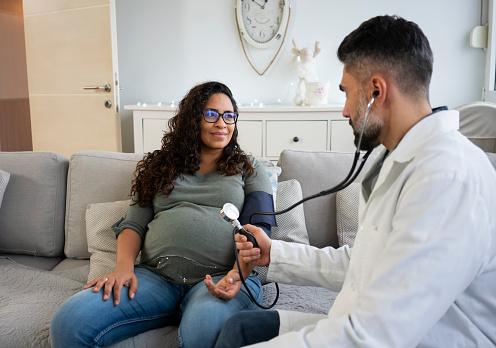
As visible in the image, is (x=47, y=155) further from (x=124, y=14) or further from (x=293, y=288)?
(x=124, y=14)

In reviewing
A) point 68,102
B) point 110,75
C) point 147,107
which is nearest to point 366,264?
point 147,107

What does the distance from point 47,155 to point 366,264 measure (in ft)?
5.34

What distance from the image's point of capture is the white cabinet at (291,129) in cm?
325

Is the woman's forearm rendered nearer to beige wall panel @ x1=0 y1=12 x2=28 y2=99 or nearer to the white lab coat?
the white lab coat

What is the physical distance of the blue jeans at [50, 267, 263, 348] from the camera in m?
1.25

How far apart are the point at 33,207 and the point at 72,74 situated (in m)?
1.90

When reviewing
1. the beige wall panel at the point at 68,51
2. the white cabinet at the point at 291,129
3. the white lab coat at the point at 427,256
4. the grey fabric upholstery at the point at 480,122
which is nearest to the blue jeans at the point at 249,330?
the white lab coat at the point at 427,256

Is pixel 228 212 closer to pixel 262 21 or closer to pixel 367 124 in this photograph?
pixel 367 124

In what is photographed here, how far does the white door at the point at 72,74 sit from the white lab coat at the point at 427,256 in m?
2.94

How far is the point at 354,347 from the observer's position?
2.52ft

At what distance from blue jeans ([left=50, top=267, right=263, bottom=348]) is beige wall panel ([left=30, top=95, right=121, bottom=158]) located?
2.25m

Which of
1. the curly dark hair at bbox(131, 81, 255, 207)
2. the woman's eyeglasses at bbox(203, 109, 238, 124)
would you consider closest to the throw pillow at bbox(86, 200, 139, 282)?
the curly dark hair at bbox(131, 81, 255, 207)

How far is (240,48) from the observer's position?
12.3 ft

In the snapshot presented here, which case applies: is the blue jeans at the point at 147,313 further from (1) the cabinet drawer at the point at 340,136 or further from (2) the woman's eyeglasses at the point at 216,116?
(1) the cabinet drawer at the point at 340,136
